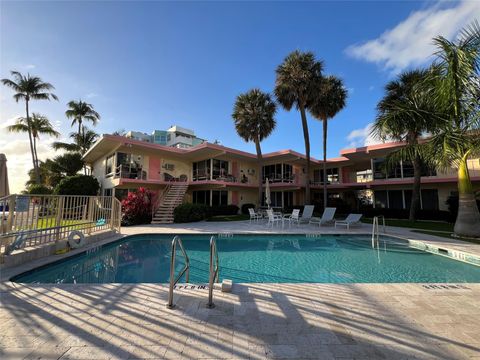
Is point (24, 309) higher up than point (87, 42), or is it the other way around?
point (87, 42)

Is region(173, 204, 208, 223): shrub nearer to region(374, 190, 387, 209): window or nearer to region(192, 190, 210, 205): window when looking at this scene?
region(192, 190, 210, 205): window

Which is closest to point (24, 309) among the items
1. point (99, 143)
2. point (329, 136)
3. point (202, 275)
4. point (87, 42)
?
point (202, 275)

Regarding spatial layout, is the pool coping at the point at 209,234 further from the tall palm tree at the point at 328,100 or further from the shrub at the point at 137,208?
the tall palm tree at the point at 328,100

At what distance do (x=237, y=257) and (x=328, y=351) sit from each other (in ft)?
19.9

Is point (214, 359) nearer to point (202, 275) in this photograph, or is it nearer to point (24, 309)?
point (24, 309)

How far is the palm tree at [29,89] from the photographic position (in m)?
23.6

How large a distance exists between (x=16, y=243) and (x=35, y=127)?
26.9m

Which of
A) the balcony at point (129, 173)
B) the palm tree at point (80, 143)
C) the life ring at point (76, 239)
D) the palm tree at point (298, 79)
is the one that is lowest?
the life ring at point (76, 239)

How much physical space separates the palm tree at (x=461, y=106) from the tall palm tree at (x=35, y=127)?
112ft

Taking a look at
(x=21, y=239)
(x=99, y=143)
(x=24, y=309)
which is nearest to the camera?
(x=24, y=309)

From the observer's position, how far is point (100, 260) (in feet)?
25.5

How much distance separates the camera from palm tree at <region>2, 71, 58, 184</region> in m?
23.6

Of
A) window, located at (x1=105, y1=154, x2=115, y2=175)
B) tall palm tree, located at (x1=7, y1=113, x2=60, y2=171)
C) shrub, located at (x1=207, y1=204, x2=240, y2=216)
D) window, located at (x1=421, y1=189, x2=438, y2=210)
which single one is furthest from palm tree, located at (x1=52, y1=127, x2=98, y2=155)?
window, located at (x1=421, y1=189, x2=438, y2=210)

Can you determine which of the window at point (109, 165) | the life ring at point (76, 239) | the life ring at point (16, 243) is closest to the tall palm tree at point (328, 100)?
the window at point (109, 165)
